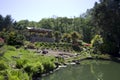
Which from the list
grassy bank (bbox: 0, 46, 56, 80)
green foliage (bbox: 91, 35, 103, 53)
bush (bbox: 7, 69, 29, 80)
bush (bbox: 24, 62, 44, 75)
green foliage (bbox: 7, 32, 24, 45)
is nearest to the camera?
bush (bbox: 7, 69, 29, 80)

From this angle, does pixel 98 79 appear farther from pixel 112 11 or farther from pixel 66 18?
pixel 66 18

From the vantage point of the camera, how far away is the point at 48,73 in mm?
32531

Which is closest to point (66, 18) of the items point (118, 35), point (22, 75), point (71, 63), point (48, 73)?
point (118, 35)

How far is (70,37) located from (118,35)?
18201mm

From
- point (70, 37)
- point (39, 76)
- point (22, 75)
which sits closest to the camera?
point (22, 75)

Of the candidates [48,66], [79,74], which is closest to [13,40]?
[48,66]

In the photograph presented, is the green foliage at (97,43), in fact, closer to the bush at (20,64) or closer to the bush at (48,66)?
the bush at (48,66)

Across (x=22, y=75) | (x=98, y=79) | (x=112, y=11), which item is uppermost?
(x=112, y=11)

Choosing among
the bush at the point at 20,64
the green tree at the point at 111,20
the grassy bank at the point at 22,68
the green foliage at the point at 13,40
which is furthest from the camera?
the green tree at the point at 111,20

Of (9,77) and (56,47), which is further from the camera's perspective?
(56,47)

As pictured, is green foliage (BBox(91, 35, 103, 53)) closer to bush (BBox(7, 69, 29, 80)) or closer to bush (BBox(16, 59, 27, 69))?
bush (BBox(16, 59, 27, 69))

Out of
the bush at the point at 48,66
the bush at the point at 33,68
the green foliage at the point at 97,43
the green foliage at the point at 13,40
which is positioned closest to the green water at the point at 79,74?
the bush at the point at 48,66

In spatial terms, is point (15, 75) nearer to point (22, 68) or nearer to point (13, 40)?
point (22, 68)

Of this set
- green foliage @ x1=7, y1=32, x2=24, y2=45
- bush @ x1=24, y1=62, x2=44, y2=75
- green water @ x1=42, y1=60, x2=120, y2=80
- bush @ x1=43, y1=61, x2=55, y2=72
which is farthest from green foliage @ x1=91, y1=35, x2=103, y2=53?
bush @ x1=24, y1=62, x2=44, y2=75
